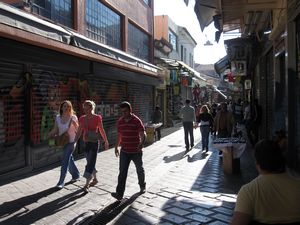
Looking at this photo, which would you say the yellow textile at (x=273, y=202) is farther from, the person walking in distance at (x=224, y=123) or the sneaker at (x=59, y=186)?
the person walking in distance at (x=224, y=123)

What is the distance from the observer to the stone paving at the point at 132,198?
6508 millimetres

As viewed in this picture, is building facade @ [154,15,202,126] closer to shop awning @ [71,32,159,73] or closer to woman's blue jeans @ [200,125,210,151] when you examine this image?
shop awning @ [71,32,159,73]

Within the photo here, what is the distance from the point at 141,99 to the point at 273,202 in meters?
19.0

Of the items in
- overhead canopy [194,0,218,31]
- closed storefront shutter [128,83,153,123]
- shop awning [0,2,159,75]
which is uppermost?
overhead canopy [194,0,218,31]

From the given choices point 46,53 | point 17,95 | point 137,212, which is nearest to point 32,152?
point 17,95

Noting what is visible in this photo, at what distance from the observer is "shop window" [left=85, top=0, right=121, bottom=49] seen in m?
15.7

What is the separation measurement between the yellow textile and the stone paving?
3.40m

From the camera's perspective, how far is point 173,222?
6316 mm

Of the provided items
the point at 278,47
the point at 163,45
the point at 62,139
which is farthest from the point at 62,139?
the point at 163,45

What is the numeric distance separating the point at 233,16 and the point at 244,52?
9207 mm

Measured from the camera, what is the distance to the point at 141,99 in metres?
21.8

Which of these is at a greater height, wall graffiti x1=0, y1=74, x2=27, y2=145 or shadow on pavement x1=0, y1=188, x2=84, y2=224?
wall graffiti x1=0, y1=74, x2=27, y2=145

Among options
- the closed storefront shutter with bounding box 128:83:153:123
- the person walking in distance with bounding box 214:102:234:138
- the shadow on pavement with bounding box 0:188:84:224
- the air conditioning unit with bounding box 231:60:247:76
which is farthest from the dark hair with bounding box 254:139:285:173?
the air conditioning unit with bounding box 231:60:247:76

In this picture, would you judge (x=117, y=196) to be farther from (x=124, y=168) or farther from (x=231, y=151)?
(x=231, y=151)
